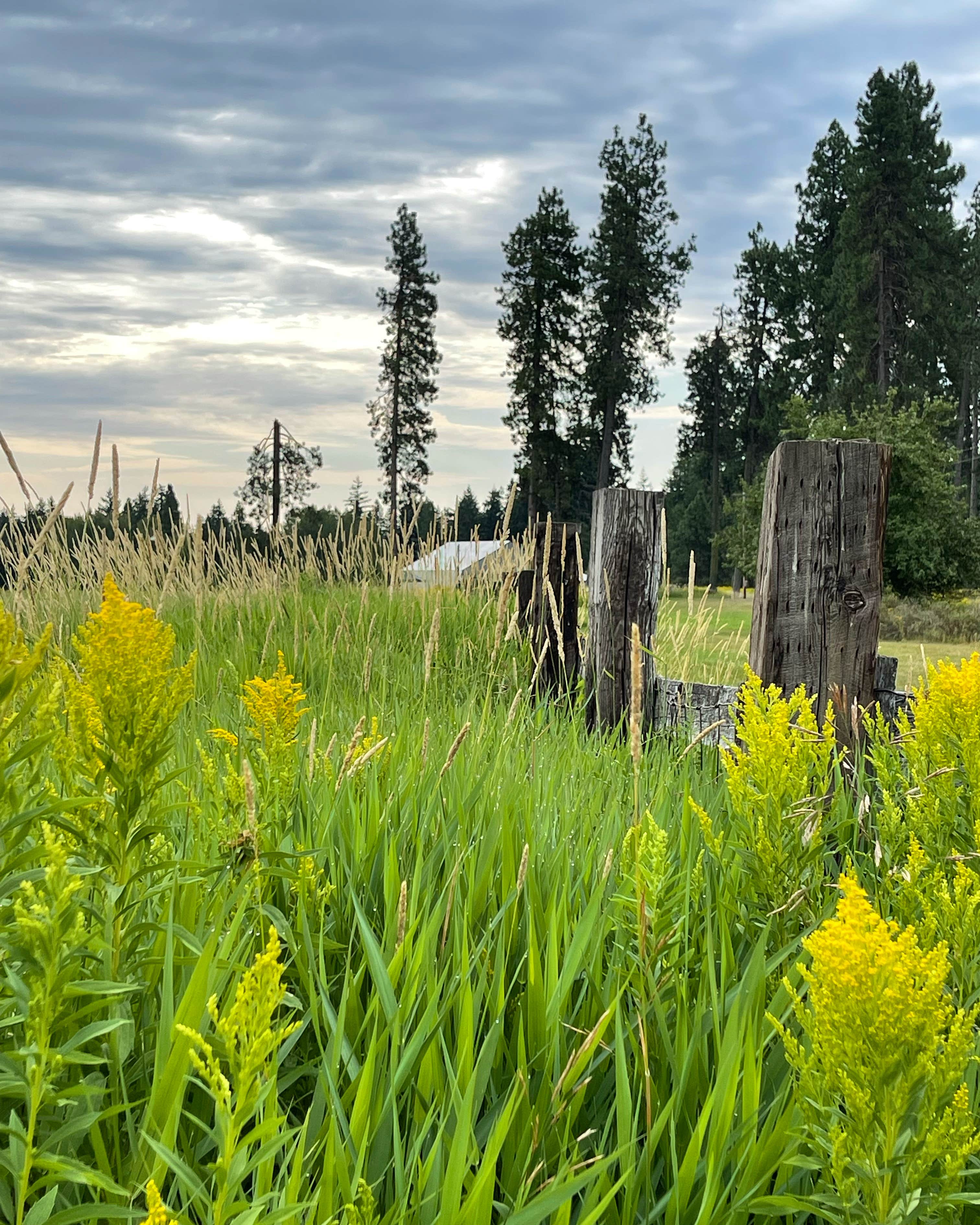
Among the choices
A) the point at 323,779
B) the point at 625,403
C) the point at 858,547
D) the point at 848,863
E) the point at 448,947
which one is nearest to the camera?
the point at 448,947

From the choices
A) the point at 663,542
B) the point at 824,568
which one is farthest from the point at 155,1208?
the point at 663,542

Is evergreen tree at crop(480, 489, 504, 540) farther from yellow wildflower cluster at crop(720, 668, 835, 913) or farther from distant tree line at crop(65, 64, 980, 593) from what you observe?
yellow wildflower cluster at crop(720, 668, 835, 913)

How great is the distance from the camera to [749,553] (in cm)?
4084

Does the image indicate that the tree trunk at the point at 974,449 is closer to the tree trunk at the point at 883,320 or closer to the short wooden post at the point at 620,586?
the tree trunk at the point at 883,320

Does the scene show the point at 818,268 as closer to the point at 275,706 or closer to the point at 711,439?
the point at 711,439

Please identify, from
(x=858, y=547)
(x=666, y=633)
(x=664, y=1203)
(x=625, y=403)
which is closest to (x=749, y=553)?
(x=625, y=403)

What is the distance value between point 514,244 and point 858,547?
4916cm

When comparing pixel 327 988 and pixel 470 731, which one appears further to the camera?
pixel 470 731

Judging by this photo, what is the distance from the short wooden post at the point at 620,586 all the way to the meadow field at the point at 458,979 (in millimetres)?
2422

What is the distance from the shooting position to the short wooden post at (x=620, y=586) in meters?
5.09

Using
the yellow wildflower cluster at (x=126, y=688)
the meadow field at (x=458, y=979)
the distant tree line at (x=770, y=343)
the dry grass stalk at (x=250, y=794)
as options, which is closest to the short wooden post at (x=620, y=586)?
the meadow field at (x=458, y=979)

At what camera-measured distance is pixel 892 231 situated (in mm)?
39562

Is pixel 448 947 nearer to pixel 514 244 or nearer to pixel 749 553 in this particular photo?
pixel 749 553

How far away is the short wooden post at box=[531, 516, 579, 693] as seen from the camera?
6152 mm
